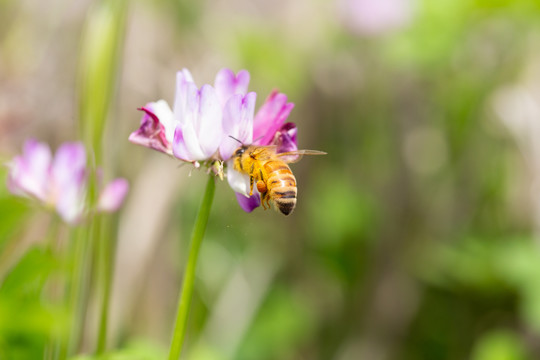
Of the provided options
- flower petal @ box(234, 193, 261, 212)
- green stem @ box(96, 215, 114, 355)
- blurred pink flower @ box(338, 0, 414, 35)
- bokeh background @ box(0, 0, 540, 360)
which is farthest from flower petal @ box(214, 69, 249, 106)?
blurred pink flower @ box(338, 0, 414, 35)

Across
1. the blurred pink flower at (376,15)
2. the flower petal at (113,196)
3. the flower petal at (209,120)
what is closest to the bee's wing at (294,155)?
the flower petal at (209,120)

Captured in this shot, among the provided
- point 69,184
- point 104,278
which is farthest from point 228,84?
point 104,278

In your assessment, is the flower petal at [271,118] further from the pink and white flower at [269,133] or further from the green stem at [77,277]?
the green stem at [77,277]

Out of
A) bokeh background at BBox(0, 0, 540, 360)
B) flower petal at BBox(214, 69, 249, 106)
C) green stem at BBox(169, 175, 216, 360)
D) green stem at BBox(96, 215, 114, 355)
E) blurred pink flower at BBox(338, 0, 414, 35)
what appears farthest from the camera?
blurred pink flower at BBox(338, 0, 414, 35)

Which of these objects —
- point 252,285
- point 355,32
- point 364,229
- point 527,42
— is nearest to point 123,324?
point 252,285

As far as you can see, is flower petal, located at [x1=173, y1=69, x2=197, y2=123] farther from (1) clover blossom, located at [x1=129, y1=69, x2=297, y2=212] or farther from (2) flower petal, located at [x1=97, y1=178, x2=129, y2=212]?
(2) flower petal, located at [x1=97, y1=178, x2=129, y2=212]

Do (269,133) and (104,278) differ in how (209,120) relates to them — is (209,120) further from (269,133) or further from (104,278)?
(104,278)

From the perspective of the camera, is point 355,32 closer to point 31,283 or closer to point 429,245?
point 429,245

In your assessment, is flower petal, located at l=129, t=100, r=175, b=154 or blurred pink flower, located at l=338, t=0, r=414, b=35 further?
blurred pink flower, located at l=338, t=0, r=414, b=35
